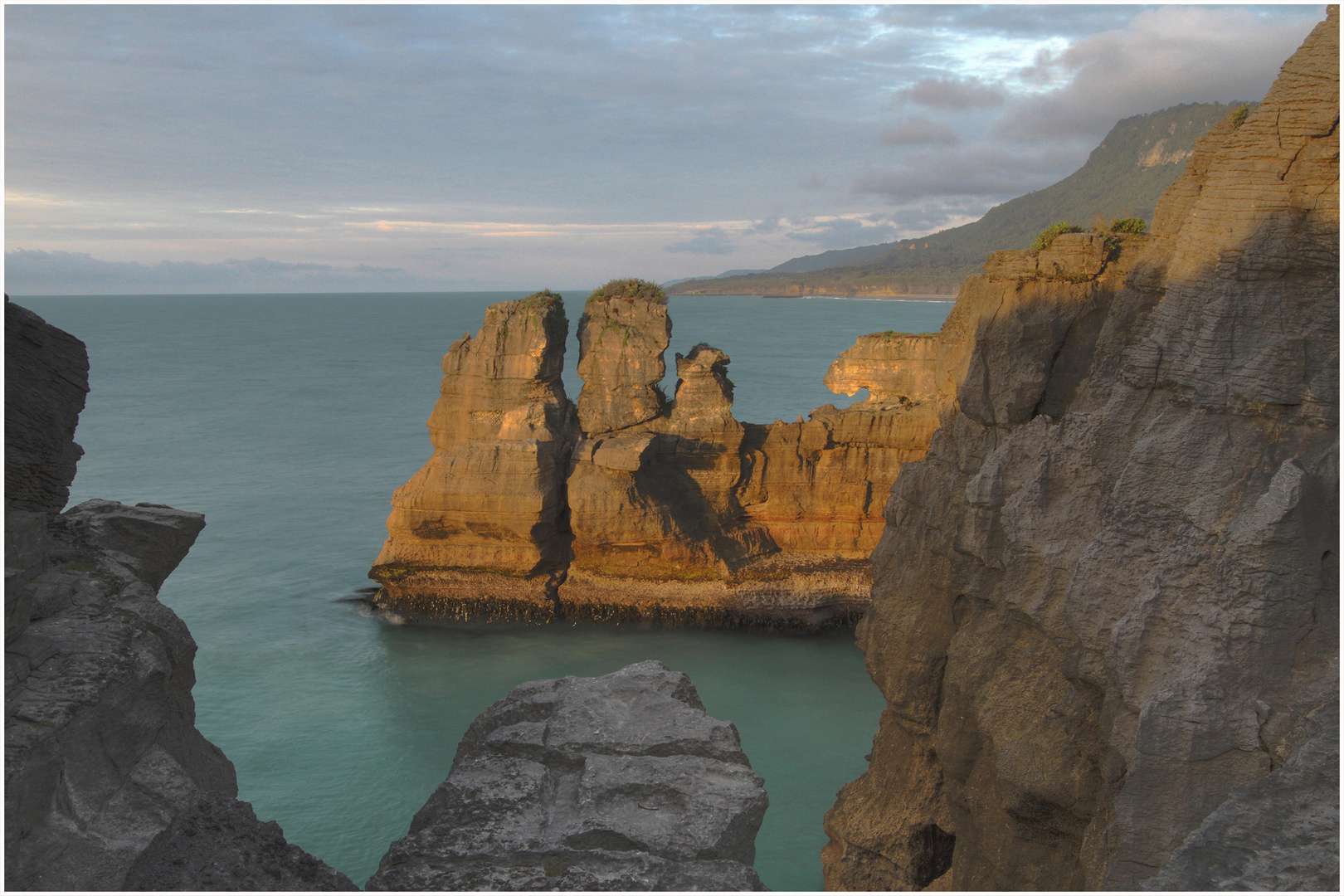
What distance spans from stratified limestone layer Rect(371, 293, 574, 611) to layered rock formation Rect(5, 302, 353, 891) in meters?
20.2

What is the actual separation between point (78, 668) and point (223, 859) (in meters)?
1.75

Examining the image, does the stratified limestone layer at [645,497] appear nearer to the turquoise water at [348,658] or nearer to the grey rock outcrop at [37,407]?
the turquoise water at [348,658]

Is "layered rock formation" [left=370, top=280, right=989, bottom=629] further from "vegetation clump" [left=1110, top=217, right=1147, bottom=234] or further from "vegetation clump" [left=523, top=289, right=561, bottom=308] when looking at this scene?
"vegetation clump" [left=1110, top=217, right=1147, bottom=234]

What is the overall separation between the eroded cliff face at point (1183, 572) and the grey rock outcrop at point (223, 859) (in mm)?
5826

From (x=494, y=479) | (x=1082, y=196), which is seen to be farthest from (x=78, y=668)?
(x=1082, y=196)

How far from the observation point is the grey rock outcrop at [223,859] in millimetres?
5555

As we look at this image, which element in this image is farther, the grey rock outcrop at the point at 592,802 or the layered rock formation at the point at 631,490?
the layered rock formation at the point at 631,490

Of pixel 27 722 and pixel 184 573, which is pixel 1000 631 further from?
pixel 184 573

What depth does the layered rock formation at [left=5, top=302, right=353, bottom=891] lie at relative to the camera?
218 inches

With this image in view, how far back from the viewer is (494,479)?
29047 mm

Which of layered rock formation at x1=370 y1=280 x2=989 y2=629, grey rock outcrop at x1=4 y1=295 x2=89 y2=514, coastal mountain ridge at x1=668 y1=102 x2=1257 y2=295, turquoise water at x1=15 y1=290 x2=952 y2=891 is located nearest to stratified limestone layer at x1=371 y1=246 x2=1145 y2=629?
layered rock formation at x1=370 y1=280 x2=989 y2=629

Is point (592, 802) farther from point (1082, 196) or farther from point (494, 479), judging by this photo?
point (1082, 196)

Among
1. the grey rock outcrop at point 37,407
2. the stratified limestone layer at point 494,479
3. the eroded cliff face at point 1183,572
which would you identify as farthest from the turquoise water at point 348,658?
the grey rock outcrop at point 37,407

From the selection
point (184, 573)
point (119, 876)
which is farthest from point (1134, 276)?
point (184, 573)
